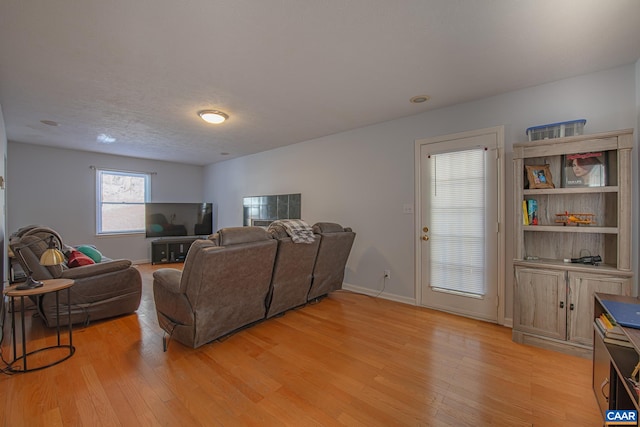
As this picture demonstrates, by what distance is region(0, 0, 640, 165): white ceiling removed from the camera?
1735 mm

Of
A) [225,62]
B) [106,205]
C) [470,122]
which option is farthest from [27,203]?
[470,122]

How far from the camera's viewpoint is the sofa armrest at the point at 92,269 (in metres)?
2.83

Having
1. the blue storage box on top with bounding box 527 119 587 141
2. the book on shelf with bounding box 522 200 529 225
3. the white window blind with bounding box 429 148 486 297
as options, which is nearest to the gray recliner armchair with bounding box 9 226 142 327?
the white window blind with bounding box 429 148 486 297

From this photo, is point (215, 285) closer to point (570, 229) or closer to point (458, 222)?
point (458, 222)

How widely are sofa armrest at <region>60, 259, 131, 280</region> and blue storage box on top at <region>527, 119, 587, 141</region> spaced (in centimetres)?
456

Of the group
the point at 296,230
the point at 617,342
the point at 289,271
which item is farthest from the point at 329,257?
the point at 617,342

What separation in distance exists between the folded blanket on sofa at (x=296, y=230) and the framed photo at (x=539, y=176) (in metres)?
2.24

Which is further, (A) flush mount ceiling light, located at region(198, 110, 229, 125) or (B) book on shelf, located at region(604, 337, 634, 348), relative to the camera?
(A) flush mount ceiling light, located at region(198, 110, 229, 125)

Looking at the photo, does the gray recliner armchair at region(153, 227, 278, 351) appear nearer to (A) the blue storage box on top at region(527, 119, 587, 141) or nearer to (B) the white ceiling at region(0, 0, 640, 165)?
(B) the white ceiling at region(0, 0, 640, 165)

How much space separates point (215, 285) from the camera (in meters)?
2.30

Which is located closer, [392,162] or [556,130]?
[556,130]

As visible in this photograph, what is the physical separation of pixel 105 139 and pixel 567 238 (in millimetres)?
6667

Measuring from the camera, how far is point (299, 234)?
2.94 m

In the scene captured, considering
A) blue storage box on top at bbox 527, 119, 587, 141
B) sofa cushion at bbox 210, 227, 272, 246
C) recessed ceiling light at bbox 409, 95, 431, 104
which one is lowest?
sofa cushion at bbox 210, 227, 272, 246
